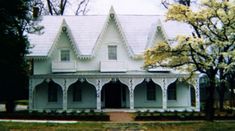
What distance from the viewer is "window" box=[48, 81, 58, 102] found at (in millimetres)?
38719

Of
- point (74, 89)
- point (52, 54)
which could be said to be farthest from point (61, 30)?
point (74, 89)

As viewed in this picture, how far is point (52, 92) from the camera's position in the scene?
128ft

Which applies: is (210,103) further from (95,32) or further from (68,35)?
(95,32)

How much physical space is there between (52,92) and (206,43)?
18093 mm

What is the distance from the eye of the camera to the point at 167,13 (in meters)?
26.9

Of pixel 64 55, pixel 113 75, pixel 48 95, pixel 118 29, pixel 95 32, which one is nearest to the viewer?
pixel 113 75

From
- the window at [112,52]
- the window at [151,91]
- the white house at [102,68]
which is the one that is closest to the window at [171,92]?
the white house at [102,68]

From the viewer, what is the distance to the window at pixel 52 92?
38.7 m

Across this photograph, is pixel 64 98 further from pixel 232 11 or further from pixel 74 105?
pixel 232 11

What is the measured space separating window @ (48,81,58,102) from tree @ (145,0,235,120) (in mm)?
14353

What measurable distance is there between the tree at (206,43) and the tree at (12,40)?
10.3 meters

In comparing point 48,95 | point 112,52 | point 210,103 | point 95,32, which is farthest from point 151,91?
point 210,103

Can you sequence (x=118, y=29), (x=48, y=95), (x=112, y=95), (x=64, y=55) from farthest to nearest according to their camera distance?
(x=112, y=95) → (x=64, y=55) → (x=48, y=95) → (x=118, y=29)

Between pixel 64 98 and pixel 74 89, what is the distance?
2.91 m
